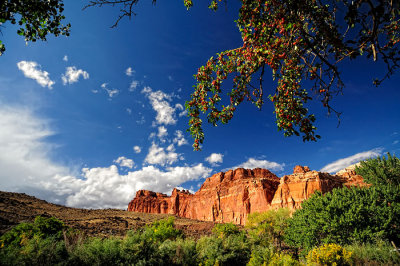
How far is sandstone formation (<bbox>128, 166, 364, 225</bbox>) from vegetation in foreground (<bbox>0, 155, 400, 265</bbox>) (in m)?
25.3

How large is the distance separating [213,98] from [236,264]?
1987 cm

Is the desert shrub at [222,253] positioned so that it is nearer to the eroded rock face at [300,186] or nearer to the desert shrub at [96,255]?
the desert shrub at [96,255]

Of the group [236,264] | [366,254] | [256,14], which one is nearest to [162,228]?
[236,264]

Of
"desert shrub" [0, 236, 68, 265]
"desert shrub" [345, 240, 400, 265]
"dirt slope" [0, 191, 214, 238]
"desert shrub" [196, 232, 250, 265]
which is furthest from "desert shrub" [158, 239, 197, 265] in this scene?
"dirt slope" [0, 191, 214, 238]

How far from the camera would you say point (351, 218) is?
20.8m

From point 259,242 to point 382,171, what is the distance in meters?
25.8

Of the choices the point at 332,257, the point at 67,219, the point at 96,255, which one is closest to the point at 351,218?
the point at 332,257

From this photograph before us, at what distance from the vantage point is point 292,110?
14.7 feet

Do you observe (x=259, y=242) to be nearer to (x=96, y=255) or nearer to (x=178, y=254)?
(x=178, y=254)

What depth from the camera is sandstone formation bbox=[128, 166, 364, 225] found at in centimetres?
7419

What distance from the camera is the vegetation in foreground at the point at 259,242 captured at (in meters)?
12.9

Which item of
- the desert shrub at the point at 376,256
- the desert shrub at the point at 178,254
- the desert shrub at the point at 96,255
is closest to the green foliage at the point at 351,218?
the desert shrub at the point at 376,256

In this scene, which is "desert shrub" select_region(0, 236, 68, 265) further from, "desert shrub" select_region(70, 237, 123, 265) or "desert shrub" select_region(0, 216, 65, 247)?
"desert shrub" select_region(0, 216, 65, 247)

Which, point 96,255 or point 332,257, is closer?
point 96,255
